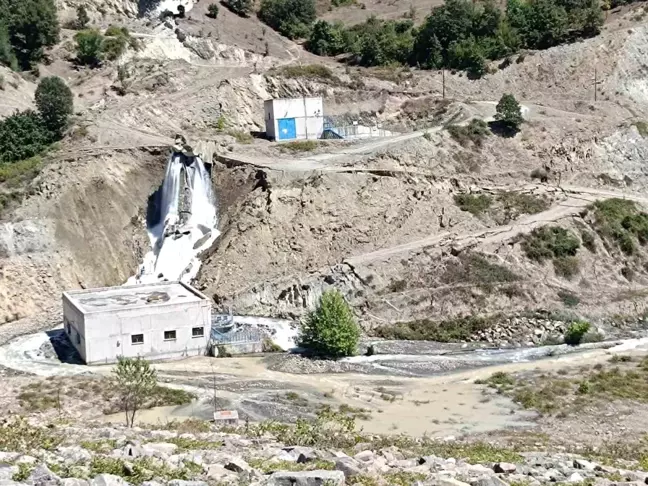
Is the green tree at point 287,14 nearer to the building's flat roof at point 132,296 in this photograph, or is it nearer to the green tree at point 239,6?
the green tree at point 239,6

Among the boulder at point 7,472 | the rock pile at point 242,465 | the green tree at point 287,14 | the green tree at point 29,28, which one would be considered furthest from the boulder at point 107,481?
the green tree at point 287,14

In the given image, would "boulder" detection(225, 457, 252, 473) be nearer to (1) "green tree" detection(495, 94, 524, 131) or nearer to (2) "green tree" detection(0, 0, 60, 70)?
(1) "green tree" detection(495, 94, 524, 131)

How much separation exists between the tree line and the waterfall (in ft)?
82.5

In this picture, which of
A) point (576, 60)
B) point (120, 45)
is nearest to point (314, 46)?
point (120, 45)

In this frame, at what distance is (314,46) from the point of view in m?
80.2

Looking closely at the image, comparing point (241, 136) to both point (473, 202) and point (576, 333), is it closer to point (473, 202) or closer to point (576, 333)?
point (473, 202)

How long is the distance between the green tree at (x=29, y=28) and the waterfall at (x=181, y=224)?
70.3 feet

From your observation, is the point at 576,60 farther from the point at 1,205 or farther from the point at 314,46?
the point at 1,205

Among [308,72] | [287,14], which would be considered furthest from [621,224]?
[287,14]

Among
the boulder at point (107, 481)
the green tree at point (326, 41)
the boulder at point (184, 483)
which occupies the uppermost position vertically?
the green tree at point (326, 41)

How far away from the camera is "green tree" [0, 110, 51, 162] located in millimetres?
56188

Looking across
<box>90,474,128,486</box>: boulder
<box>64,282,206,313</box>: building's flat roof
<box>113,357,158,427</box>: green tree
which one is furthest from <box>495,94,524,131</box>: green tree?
<box>90,474,128,486</box>: boulder

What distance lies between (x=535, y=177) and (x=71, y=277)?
1158 inches

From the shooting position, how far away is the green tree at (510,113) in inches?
2420
